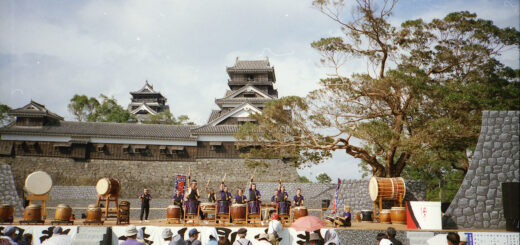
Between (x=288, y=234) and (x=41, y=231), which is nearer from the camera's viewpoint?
(x=288, y=234)

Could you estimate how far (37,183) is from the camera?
39.6 ft

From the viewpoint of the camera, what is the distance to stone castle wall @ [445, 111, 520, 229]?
10.3 meters

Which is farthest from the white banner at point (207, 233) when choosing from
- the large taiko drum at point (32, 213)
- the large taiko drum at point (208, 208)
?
the large taiko drum at point (32, 213)

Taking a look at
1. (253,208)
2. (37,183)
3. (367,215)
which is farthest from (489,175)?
(37,183)

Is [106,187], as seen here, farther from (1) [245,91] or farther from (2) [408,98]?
(1) [245,91]

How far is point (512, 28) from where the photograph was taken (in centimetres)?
1325

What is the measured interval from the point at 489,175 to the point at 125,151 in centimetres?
2143

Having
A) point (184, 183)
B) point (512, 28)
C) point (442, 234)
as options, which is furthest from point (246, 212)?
point (512, 28)

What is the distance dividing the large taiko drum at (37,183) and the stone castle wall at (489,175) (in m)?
11.8

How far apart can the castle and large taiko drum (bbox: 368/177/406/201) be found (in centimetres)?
1242

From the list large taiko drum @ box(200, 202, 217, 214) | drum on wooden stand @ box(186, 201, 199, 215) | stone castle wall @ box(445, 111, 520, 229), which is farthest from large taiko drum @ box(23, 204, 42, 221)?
stone castle wall @ box(445, 111, 520, 229)

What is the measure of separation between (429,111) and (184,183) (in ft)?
32.8

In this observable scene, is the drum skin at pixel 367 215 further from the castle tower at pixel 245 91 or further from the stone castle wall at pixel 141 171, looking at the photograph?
the castle tower at pixel 245 91

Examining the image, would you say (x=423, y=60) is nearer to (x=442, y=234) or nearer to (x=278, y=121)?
(x=278, y=121)
